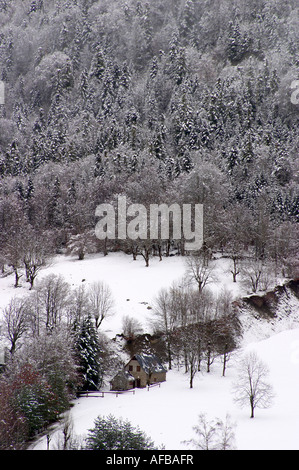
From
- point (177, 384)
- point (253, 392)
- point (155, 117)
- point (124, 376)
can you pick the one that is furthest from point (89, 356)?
point (155, 117)

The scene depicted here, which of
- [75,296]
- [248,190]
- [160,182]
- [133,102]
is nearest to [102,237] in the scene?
[160,182]

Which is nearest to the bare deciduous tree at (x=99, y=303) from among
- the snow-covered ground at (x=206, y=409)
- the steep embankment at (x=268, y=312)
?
the snow-covered ground at (x=206, y=409)

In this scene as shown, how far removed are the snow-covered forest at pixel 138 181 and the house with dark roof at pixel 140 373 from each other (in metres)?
2.38

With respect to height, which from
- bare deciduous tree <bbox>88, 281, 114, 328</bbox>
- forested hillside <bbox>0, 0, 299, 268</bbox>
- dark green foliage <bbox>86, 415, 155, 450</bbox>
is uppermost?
forested hillside <bbox>0, 0, 299, 268</bbox>

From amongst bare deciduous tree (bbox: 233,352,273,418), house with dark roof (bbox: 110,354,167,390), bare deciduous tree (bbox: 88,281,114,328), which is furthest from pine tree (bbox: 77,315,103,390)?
bare deciduous tree (bbox: 233,352,273,418)

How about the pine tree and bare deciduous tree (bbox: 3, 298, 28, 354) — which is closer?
the pine tree

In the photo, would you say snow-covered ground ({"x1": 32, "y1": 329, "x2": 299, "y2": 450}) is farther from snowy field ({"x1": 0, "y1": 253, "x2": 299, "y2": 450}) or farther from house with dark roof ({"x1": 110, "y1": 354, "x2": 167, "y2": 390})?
house with dark roof ({"x1": 110, "y1": 354, "x2": 167, "y2": 390})

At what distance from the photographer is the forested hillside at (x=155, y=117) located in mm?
78125

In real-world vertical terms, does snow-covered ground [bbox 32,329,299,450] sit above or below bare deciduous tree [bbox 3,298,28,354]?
below

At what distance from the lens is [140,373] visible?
44.1 m

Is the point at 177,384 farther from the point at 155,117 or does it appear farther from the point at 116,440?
the point at 155,117

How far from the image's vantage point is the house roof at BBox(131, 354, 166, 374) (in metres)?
43.9

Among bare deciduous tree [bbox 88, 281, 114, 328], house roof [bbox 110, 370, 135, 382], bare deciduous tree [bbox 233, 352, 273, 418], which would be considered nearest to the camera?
bare deciduous tree [bbox 233, 352, 273, 418]

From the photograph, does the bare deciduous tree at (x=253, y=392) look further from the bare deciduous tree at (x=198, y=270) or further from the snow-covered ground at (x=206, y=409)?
the bare deciduous tree at (x=198, y=270)
